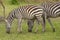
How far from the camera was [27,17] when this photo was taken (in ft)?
36.3

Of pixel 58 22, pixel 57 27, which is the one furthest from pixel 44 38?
pixel 58 22

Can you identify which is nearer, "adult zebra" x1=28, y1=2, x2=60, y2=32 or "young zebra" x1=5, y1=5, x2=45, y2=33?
"young zebra" x1=5, y1=5, x2=45, y2=33

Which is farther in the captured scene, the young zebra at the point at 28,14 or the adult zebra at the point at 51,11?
the adult zebra at the point at 51,11

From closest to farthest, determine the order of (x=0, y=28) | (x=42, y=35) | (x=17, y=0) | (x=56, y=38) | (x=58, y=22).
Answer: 1. (x=56, y=38)
2. (x=42, y=35)
3. (x=0, y=28)
4. (x=58, y=22)
5. (x=17, y=0)

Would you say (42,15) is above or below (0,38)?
above

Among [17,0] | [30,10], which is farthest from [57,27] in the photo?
[17,0]

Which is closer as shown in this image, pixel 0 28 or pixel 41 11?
pixel 41 11

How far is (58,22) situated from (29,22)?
112 inches

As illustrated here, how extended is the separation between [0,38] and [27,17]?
5.37ft

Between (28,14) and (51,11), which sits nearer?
(28,14)

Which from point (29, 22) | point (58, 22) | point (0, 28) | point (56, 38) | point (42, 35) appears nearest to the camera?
point (56, 38)

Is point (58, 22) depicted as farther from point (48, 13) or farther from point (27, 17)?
point (27, 17)

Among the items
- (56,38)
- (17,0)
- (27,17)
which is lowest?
(56,38)

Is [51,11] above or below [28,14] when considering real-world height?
above
